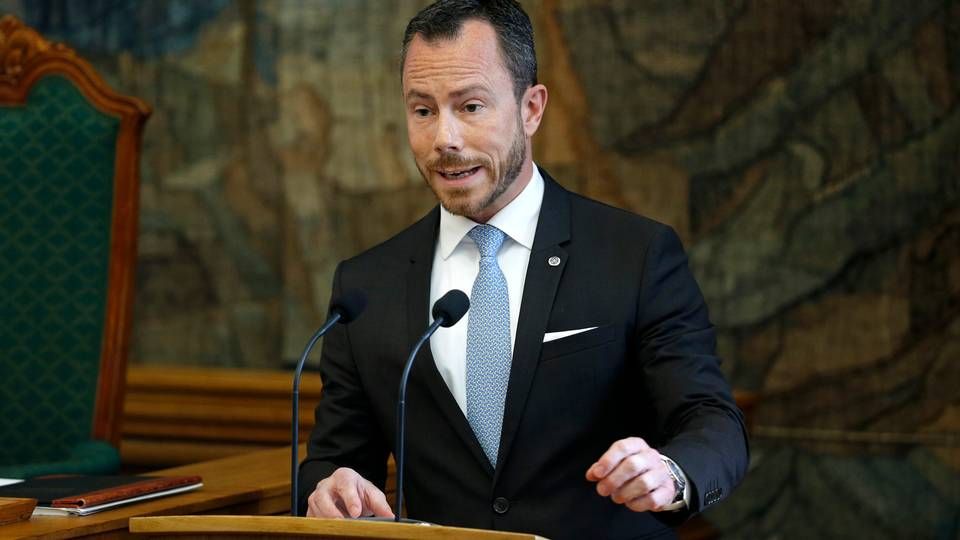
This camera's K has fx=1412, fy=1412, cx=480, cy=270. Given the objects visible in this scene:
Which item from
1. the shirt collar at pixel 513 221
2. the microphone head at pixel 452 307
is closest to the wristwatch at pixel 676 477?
the microphone head at pixel 452 307

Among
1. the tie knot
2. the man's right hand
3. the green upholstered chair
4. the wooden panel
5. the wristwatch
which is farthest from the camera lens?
the wooden panel

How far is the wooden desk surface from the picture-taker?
2498 millimetres

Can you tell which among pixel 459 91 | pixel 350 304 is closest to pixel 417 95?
pixel 459 91

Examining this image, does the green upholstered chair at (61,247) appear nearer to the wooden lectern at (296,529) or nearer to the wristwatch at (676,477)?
the wooden lectern at (296,529)

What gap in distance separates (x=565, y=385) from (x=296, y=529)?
73 cm

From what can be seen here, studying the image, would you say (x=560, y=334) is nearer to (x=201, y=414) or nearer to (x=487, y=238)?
(x=487, y=238)

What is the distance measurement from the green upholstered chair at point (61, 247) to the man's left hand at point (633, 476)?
2089 mm

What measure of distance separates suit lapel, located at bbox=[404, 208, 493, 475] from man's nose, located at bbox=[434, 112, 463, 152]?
0.26 meters

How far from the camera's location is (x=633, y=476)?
219 cm

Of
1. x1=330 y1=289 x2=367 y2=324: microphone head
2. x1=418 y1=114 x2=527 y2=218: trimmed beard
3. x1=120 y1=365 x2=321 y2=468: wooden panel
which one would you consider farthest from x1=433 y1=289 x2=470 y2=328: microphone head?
x1=120 y1=365 x2=321 y2=468: wooden panel

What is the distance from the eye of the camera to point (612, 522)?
2672mm

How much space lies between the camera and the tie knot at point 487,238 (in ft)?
9.15

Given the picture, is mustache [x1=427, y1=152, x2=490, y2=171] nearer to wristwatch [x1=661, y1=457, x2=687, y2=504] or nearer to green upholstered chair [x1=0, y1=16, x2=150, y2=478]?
wristwatch [x1=661, y1=457, x2=687, y2=504]

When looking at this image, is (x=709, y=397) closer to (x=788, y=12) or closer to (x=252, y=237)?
(x=788, y=12)
